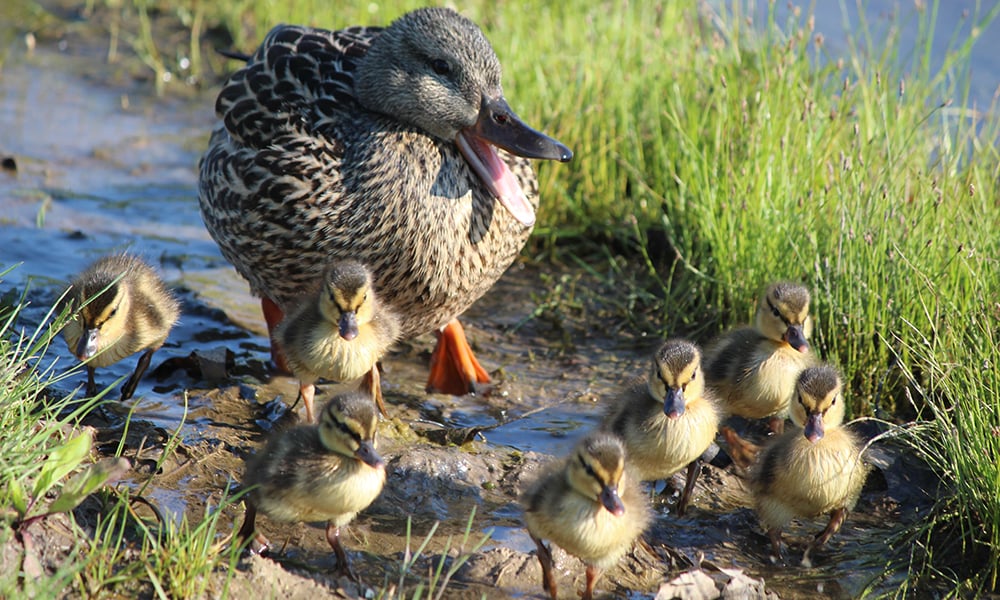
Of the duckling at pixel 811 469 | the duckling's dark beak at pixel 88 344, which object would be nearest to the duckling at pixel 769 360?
the duckling at pixel 811 469

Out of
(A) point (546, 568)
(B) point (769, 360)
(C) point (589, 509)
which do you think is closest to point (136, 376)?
(A) point (546, 568)

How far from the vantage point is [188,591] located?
312 centimetres

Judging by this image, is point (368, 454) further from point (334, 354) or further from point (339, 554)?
point (334, 354)

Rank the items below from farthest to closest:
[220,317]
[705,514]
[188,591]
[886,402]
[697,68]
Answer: [697,68], [220,317], [886,402], [705,514], [188,591]

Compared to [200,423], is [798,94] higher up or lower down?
higher up

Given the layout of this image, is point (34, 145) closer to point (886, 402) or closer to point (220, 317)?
point (220, 317)

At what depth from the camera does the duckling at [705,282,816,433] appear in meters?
4.20

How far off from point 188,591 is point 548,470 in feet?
3.60

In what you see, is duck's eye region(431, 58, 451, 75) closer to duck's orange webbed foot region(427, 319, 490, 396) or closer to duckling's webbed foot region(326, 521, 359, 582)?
duck's orange webbed foot region(427, 319, 490, 396)

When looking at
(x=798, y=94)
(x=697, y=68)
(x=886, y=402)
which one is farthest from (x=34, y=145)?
(x=886, y=402)

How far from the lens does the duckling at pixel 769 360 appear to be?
13.8ft

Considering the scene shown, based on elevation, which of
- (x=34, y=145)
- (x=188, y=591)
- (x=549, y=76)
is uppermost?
(x=549, y=76)

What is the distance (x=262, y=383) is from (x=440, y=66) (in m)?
1.46

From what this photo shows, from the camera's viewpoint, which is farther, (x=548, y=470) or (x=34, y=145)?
(x=34, y=145)
